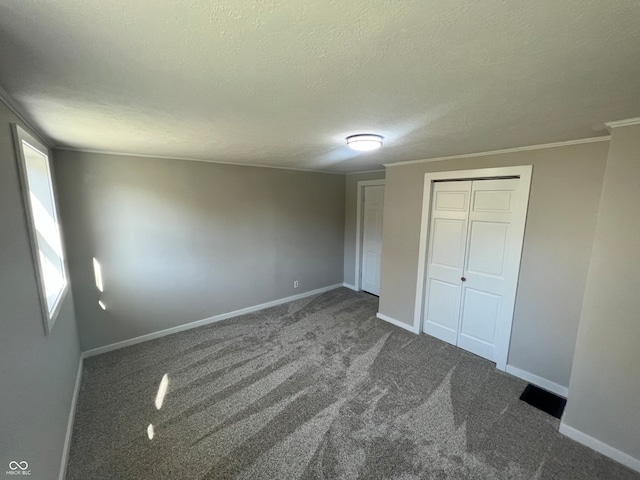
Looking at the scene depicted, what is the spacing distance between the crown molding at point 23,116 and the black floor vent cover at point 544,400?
419cm

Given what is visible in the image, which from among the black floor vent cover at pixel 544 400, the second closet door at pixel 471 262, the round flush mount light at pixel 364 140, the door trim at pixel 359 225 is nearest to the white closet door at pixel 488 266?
the second closet door at pixel 471 262

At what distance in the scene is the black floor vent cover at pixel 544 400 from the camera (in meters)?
2.34

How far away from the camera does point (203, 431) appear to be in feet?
6.86

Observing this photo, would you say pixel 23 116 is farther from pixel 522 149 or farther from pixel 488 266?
pixel 488 266

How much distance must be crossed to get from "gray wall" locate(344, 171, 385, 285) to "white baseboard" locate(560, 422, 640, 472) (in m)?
3.44

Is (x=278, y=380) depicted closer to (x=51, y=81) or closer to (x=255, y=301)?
(x=255, y=301)

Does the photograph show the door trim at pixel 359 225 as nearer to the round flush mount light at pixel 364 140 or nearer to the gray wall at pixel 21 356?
the round flush mount light at pixel 364 140

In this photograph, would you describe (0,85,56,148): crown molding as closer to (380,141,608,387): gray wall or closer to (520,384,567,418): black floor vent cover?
(380,141,608,387): gray wall

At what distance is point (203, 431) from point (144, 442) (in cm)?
40

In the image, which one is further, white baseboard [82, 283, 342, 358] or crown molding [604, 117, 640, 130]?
white baseboard [82, 283, 342, 358]

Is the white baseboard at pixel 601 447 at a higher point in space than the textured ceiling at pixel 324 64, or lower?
lower

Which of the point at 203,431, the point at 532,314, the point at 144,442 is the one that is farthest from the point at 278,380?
the point at 532,314

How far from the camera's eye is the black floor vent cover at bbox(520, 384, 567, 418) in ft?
7.69

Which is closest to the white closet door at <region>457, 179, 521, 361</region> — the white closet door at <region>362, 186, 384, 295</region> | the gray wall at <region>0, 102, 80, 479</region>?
the white closet door at <region>362, 186, 384, 295</region>
